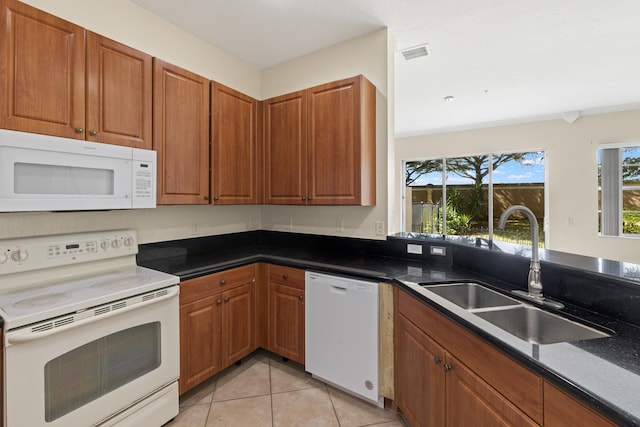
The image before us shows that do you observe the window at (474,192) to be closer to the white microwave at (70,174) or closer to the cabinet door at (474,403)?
the cabinet door at (474,403)

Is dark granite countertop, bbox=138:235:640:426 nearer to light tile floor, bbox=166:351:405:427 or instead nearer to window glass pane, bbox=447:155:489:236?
light tile floor, bbox=166:351:405:427

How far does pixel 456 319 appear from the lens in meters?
1.19

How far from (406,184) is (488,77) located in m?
3.13

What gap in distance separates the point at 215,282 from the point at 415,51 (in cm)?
264

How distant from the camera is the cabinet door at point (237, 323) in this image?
209 cm

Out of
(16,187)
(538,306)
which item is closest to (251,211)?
(16,187)

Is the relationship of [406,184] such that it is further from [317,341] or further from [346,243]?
[317,341]

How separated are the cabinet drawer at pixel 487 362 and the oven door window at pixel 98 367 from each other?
1.49 m

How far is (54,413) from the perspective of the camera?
1.25 metres

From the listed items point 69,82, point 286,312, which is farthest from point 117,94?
point 286,312

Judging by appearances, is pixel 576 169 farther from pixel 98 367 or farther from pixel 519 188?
pixel 98 367

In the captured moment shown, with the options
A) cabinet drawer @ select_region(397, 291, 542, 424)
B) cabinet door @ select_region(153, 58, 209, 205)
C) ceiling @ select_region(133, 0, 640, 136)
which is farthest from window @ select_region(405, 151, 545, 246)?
cabinet door @ select_region(153, 58, 209, 205)

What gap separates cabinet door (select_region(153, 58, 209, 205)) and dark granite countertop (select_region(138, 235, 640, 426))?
1.65ft

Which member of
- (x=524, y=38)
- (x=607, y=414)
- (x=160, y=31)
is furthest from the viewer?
(x=524, y=38)
